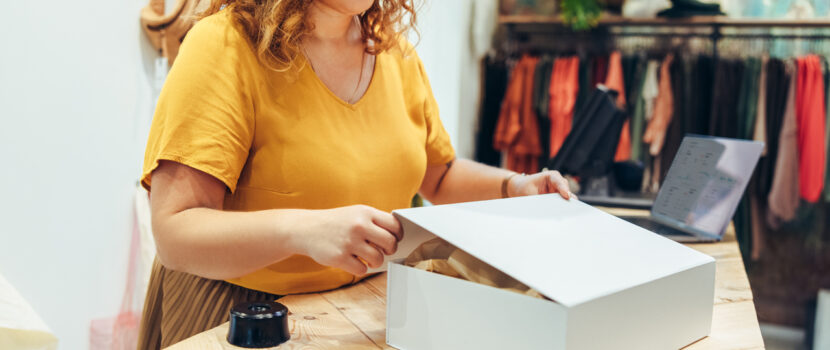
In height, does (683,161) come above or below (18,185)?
above

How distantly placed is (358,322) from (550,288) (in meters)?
0.34

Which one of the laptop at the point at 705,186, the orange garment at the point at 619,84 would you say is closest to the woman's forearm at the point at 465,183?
the laptop at the point at 705,186

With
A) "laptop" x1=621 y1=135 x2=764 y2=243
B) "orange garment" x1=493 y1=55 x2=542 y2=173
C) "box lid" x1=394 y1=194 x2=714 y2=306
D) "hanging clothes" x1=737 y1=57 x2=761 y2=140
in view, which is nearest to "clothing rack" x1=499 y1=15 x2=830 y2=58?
"hanging clothes" x1=737 y1=57 x2=761 y2=140

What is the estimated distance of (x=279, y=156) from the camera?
0.99 meters

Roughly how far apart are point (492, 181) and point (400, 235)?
58cm

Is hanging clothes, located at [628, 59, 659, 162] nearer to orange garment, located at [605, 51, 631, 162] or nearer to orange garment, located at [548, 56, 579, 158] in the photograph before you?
orange garment, located at [605, 51, 631, 162]

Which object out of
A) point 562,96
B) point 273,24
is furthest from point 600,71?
point 273,24

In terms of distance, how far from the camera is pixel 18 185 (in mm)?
1798

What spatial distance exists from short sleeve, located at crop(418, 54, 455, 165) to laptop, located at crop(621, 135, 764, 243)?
0.62 metres

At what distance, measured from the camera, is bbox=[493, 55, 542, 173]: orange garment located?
156 inches

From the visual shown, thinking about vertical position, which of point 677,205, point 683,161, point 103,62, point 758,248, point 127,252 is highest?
point 103,62

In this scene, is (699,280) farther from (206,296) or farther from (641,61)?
(641,61)

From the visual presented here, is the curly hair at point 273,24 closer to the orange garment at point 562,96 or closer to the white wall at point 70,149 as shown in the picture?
the white wall at point 70,149

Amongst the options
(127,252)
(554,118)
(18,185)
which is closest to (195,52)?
(18,185)
